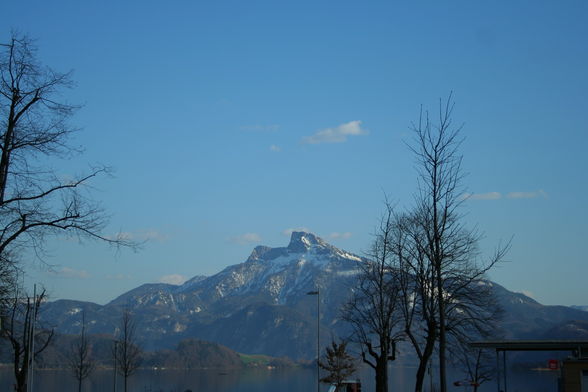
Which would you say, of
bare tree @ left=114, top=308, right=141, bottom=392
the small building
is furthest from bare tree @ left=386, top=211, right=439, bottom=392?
bare tree @ left=114, top=308, right=141, bottom=392

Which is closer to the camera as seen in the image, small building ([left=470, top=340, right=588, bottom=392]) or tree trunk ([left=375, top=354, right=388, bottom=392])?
small building ([left=470, top=340, right=588, bottom=392])

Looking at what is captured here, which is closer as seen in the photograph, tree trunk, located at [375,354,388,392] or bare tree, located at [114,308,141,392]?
tree trunk, located at [375,354,388,392]

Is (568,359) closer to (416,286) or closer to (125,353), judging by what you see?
(416,286)

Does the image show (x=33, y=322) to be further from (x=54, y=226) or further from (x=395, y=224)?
(x=54, y=226)

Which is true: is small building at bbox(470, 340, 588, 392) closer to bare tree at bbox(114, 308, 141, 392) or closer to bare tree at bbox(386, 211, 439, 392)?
bare tree at bbox(386, 211, 439, 392)

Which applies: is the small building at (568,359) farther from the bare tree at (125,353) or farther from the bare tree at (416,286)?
the bare tree at (125,353)

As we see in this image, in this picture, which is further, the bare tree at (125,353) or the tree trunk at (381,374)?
A: the bare tree at (125,353)

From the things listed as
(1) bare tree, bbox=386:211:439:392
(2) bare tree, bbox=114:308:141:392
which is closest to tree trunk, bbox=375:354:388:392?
(1) bare tree, bbox=386:211:439:392

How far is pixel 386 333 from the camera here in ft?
120

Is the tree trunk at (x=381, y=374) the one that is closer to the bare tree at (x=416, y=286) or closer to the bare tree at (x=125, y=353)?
the bare tree at (x=416, y=286)

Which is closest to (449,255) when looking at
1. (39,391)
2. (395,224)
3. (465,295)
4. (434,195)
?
(434,195)

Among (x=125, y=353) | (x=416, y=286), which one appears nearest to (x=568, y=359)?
(x=416, y=286)

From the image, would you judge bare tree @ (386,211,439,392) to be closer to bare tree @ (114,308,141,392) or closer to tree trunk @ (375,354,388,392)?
tree trunk @ (375,354,388,392)

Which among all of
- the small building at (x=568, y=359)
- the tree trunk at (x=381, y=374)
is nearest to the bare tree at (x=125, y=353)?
the tree trunk at (x=381, y=374)
